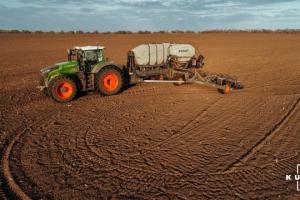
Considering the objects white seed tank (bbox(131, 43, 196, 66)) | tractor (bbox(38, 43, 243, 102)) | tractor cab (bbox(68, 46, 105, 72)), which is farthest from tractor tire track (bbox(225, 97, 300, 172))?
tractor cab (bbox(68, 46, 105, 72))

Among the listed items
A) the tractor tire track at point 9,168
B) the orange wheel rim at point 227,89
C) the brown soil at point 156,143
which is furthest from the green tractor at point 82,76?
the orange wheel rim at point 227,89

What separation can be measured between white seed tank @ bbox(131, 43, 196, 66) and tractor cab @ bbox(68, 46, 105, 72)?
6.49ft

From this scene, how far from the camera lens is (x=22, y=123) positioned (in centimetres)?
1109

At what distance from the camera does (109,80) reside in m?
14.2

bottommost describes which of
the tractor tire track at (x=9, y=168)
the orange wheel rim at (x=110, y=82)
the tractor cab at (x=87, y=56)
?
the tractor tire track at (x=9, y=168)

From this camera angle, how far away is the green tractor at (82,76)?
13.2 meters

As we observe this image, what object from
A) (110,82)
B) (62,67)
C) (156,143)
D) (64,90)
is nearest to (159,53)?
(110,82)

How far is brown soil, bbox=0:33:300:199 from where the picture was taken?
693cm

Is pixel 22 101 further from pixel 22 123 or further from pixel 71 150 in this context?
pixel 71 150

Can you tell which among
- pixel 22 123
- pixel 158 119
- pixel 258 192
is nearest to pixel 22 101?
pixel 22 123

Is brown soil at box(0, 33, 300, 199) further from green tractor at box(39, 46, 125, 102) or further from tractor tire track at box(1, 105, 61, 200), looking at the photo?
green tractor at box(39, 46, 125, 102)

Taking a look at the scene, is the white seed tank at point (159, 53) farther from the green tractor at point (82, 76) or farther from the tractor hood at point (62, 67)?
the tractor hood at point (62, 67)

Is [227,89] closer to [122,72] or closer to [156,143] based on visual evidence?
[122,72]

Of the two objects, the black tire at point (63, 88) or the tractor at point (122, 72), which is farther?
the tractor at point (122, 72)
